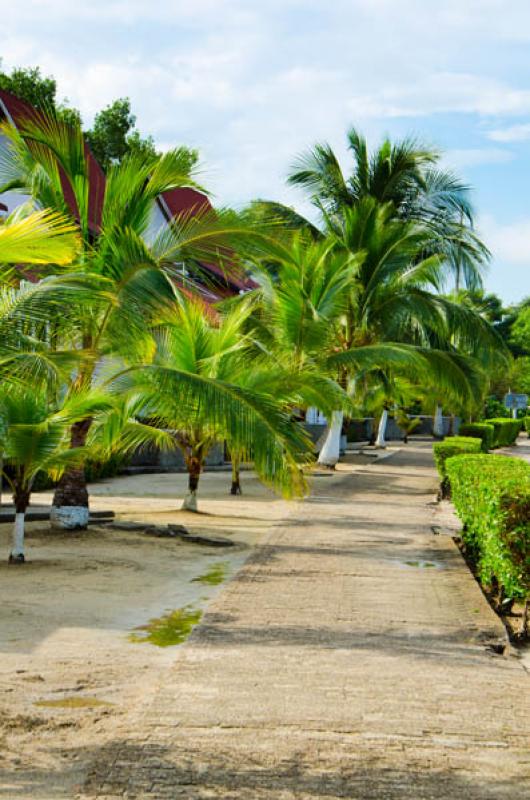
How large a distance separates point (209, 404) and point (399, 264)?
1632cm

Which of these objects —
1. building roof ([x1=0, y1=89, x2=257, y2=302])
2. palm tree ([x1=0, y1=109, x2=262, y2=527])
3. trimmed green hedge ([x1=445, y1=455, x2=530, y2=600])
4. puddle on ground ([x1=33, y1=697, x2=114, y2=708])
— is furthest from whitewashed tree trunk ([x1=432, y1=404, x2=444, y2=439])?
puddle on ground ([x1=33, y1=697, x2=114, y2=708])

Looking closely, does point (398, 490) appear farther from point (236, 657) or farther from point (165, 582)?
point (236, 657)

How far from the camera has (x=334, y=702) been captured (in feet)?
19.6

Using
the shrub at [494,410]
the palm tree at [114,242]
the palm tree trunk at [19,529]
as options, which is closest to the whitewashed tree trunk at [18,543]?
the palm tree trunk at [19,529]

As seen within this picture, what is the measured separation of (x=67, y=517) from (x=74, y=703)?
783 centimetres

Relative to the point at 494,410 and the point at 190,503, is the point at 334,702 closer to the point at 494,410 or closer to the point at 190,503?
the point at 190,503

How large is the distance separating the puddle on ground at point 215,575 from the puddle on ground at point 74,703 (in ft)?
13.8

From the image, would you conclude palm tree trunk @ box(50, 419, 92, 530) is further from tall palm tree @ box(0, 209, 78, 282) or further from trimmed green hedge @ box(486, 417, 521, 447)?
trimmed green hedge @ box(486, 417, 521, 447)

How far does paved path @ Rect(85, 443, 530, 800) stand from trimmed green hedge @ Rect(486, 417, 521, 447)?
36.4m

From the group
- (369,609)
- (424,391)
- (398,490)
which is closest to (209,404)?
(369,609)

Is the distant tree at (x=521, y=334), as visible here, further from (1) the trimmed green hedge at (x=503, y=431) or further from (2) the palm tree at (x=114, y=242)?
(2) the palm tree at (x=114, y=242)

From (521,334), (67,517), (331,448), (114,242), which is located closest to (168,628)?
(67,517)

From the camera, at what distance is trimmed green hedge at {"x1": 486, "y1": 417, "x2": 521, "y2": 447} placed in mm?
46416

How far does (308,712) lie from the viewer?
577 centimetres
